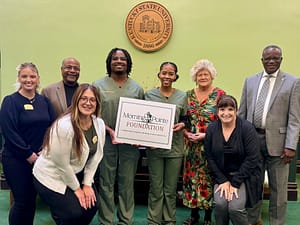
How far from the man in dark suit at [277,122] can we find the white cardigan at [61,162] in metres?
1.30

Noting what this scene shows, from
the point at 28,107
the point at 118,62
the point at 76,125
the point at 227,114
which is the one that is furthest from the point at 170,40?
the point at 76,125

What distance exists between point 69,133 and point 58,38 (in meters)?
2.72

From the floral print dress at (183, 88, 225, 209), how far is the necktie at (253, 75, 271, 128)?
29 centimetres

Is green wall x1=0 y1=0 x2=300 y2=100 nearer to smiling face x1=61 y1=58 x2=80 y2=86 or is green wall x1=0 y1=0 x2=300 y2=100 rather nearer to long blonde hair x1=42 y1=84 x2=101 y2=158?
smiling face x1=61 y1=58 x2=80 y2=86

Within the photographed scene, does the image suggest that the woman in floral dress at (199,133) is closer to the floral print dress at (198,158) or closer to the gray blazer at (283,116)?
the floral print dress at (198,158)

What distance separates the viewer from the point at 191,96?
8.87 feet

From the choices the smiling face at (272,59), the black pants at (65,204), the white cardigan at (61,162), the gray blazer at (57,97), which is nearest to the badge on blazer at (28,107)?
the gray blazer at (57,97)

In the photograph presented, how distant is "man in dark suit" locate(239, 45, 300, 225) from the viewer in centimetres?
238

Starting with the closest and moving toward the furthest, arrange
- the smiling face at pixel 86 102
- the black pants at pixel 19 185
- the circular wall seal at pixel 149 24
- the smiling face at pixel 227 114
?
the smiling face at pixel 86 102 → the black pants at pixel 19 185 → the smiling face at pixel 227 114 → the circular wall seal at pixel 149 24

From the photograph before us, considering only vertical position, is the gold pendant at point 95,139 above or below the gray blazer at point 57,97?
below

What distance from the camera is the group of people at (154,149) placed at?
2.03 m

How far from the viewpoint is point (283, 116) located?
2412 mm

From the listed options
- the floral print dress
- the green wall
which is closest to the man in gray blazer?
the floral print dress

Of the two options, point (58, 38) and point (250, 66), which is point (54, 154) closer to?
point (58, 38)
